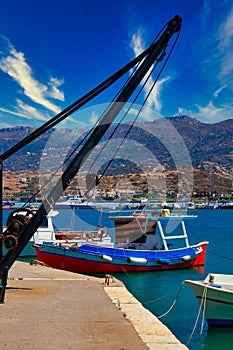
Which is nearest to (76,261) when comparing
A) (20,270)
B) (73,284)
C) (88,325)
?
(20,270)

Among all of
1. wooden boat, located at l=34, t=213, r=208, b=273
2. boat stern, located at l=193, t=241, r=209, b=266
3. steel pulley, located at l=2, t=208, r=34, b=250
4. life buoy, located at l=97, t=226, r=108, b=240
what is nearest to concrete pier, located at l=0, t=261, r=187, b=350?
steel pulley, located at l=2, t=208, r=34, b=250

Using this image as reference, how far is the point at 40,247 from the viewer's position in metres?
24.8

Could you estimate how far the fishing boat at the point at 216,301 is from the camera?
13.2m

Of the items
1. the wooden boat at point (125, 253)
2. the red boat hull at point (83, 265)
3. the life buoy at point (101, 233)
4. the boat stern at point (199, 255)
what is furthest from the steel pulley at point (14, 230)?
the boat stern at point (199, 255)

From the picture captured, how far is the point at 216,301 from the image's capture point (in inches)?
526

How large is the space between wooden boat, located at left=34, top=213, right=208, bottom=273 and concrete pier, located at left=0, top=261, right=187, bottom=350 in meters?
10.7

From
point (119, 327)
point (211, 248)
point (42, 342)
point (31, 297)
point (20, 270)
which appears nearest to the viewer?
point (42, 342)

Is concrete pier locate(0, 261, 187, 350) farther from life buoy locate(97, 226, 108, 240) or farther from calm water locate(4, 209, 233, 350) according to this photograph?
life buoy locate(97, 226, 108, 240)

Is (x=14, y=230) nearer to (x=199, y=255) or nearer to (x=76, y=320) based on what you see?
(x=76, y=320)

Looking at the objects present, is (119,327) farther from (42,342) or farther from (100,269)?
(100,269)

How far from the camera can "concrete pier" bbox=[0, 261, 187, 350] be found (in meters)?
7.12

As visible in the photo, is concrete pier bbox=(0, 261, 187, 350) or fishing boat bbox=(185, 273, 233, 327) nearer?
concrete pier bbox=(0, 261, 187, 350)

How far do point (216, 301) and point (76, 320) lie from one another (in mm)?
6318

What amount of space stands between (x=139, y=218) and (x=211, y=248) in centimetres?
1864
